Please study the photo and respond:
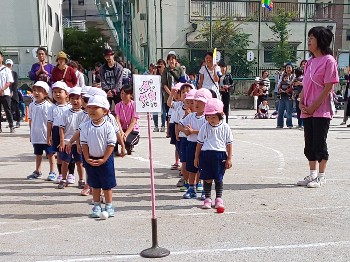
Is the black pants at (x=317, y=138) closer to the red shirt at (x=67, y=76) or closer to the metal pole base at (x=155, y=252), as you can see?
the metal pole base at (x=155, y=252)

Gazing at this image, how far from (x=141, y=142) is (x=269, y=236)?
6676 millimetres

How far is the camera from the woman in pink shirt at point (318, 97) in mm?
6469

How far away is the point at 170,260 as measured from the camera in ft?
13.6

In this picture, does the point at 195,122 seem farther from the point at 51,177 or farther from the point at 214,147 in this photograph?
the point at 51,177

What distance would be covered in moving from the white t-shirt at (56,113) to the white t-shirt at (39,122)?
30 cm

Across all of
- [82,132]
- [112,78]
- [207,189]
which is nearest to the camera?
[82,132]

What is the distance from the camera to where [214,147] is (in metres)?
5.59

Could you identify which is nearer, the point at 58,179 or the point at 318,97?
the point at 318,97

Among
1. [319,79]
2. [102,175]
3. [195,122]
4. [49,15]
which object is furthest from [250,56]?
[102,175]

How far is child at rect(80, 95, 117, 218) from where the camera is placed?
5.30m

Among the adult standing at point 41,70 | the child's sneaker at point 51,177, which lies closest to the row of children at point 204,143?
the child's sneaker at point 51,177

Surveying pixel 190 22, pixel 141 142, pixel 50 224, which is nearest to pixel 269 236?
pixel 50 224

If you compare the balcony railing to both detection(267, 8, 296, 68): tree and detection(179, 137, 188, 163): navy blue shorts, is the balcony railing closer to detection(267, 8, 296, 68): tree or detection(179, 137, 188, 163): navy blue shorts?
detection(267, 8, 296, 68): tree

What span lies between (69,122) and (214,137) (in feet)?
7.85
